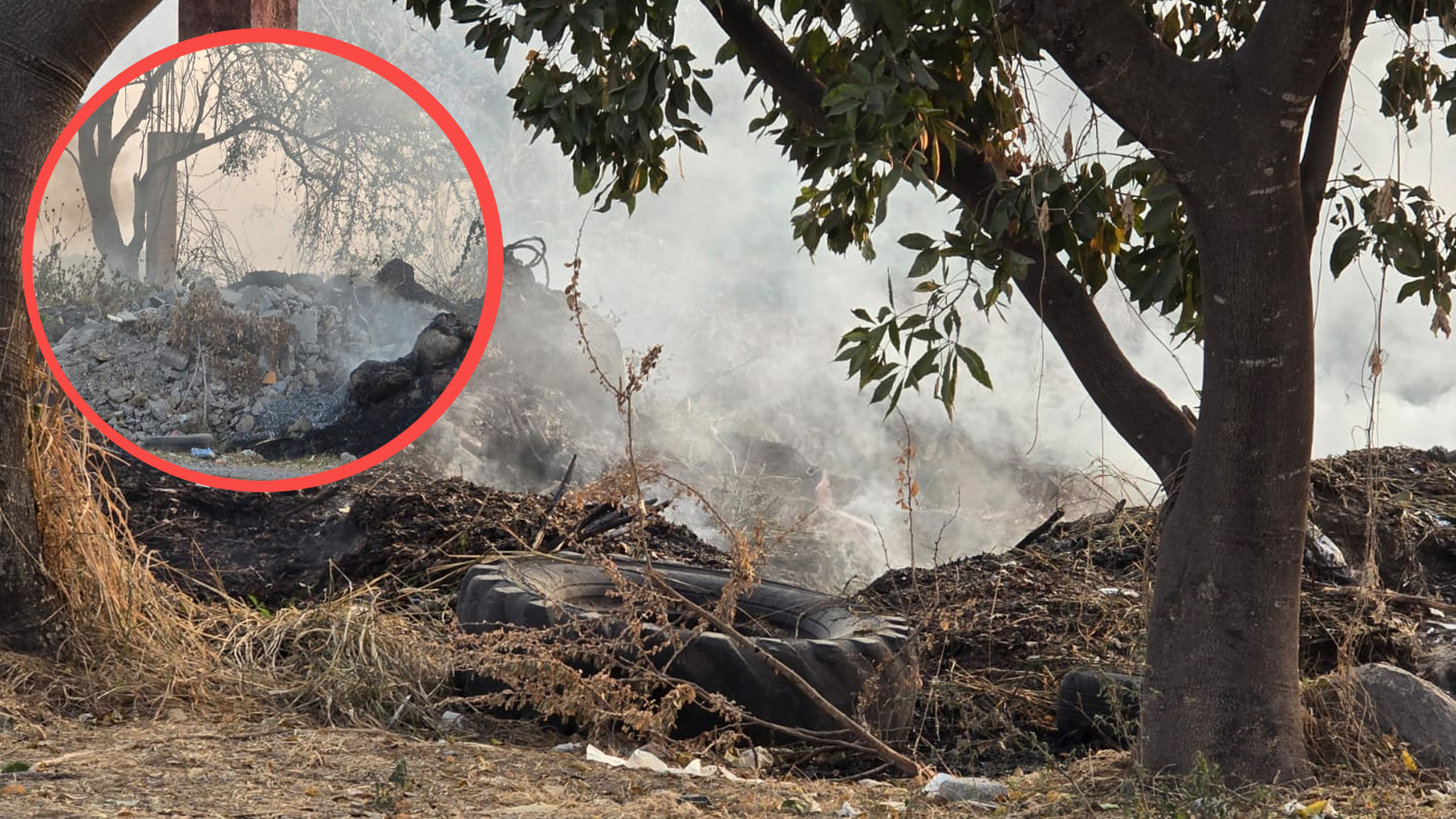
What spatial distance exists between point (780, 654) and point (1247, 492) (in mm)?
1521

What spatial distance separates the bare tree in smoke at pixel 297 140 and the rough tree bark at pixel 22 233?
20.6 inches

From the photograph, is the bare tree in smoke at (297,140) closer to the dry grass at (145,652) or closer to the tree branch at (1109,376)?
the dry grass at (145,652)

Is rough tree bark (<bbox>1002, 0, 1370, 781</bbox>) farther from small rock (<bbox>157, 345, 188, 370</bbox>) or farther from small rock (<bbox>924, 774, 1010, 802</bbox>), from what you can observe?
small rock (<bbox>157, 345, 188, 370</bbox>)

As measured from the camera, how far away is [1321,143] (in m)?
3.55

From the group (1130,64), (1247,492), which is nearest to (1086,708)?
(1247,492)

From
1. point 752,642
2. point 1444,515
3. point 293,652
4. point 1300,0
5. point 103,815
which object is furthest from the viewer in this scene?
point 1444,515

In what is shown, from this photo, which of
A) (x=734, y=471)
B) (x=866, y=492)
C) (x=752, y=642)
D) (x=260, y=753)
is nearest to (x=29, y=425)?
(x=260, y=753)

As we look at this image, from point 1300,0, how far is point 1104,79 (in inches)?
19.8

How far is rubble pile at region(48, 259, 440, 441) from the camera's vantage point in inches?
185

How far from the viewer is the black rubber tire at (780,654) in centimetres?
395

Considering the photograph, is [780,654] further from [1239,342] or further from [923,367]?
[1239,342]

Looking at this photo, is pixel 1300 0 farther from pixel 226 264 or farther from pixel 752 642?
pixel 226 264

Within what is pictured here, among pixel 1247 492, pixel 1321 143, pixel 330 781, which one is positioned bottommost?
pixel 330 781

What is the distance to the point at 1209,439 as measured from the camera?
327cm
